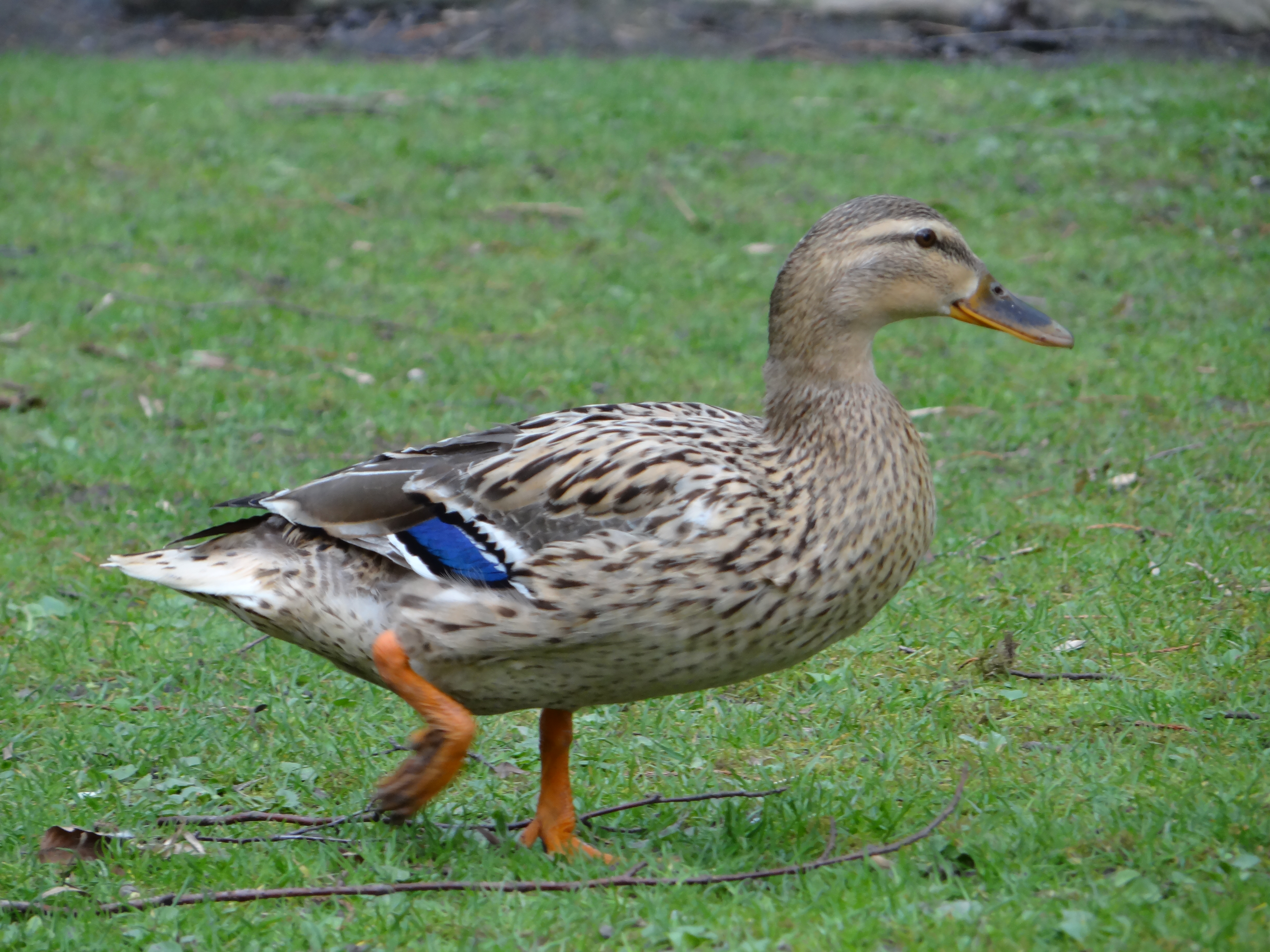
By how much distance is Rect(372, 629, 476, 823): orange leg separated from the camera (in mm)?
3715

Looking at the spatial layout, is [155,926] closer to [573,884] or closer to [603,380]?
[573,884]

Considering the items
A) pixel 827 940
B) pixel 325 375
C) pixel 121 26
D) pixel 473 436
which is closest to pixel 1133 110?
pixel 325 375

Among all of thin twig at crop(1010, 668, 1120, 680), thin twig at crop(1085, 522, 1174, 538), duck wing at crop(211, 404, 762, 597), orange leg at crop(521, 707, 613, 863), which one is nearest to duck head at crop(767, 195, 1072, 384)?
duck wing at crop(211, 404, 762, 597)

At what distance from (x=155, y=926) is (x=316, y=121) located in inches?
443

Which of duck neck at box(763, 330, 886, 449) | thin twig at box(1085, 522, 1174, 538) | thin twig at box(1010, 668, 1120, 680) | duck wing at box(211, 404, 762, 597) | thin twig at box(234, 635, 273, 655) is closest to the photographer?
A: duck wing at box(211, 404, 762, 597)

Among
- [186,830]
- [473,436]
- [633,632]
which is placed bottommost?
[186,830]

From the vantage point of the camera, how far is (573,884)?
3.58 m

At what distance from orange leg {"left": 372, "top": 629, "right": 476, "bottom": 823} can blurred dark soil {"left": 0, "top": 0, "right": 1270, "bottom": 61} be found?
1359 centimetres

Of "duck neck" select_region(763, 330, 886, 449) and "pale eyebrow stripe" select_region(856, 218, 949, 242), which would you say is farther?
"pale eyebrow stripe" select_region(856, 218, 949, 242)

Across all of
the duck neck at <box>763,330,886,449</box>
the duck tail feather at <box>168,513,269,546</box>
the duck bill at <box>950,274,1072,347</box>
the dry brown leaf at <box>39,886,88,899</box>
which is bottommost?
the dry brown leaf at <box>39,886,88,899</box>

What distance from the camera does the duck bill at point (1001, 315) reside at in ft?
13.5

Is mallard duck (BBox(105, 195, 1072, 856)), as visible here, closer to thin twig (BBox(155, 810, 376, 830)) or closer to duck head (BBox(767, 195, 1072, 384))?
duck head (BBox(767, 195, 1072, 384))

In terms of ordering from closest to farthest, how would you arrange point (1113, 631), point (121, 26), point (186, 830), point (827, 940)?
point (827, 940)
point (186, 830)
point (1113, 631)
point (121, 26)

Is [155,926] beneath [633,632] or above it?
beneath
